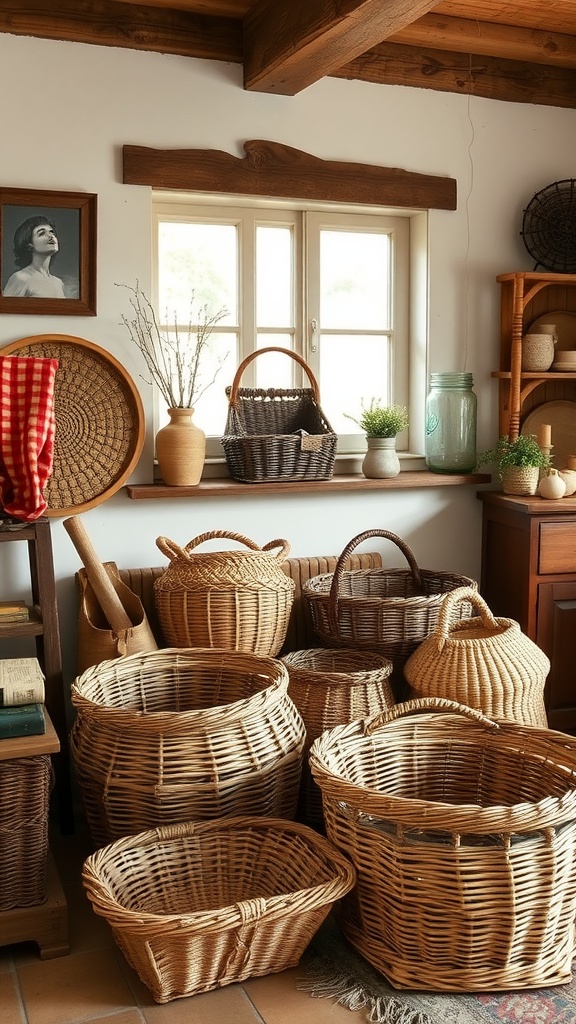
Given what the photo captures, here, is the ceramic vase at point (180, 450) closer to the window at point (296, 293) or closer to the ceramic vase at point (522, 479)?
the window at point (296, 293)

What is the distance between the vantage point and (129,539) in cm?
340

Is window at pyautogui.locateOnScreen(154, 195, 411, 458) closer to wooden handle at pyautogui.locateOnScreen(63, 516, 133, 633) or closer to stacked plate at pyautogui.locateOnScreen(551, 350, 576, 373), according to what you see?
stacked plate at pyautogui.locateOnScreen(551, 350, 576, 373)

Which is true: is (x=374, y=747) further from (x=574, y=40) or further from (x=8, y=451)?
(x=574, y=40)

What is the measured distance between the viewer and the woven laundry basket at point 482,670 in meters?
2.94

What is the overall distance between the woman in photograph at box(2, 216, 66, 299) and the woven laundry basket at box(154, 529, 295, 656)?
0.89 meters

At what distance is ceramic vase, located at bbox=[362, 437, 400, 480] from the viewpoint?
3.58 meters

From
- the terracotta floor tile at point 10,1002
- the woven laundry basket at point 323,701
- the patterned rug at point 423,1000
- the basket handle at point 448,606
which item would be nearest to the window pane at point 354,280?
the basket handle at point 448,606

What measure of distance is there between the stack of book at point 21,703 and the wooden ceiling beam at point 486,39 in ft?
8.31

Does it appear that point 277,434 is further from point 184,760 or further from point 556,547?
point 184,760

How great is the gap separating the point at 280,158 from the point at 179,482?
119cm

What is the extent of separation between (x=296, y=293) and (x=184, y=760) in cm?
196

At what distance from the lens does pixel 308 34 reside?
290cm

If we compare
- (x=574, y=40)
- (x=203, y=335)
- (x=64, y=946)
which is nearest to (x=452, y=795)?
(x=64, y=946)

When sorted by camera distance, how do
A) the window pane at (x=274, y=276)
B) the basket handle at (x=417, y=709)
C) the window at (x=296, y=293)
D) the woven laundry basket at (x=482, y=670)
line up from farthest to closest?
the window pane at (x=274, y=276)
the window at (x=296, y=293)
the woven laundry basket at (x=482, y=670)
the basket handle at (x=417, y=709)
